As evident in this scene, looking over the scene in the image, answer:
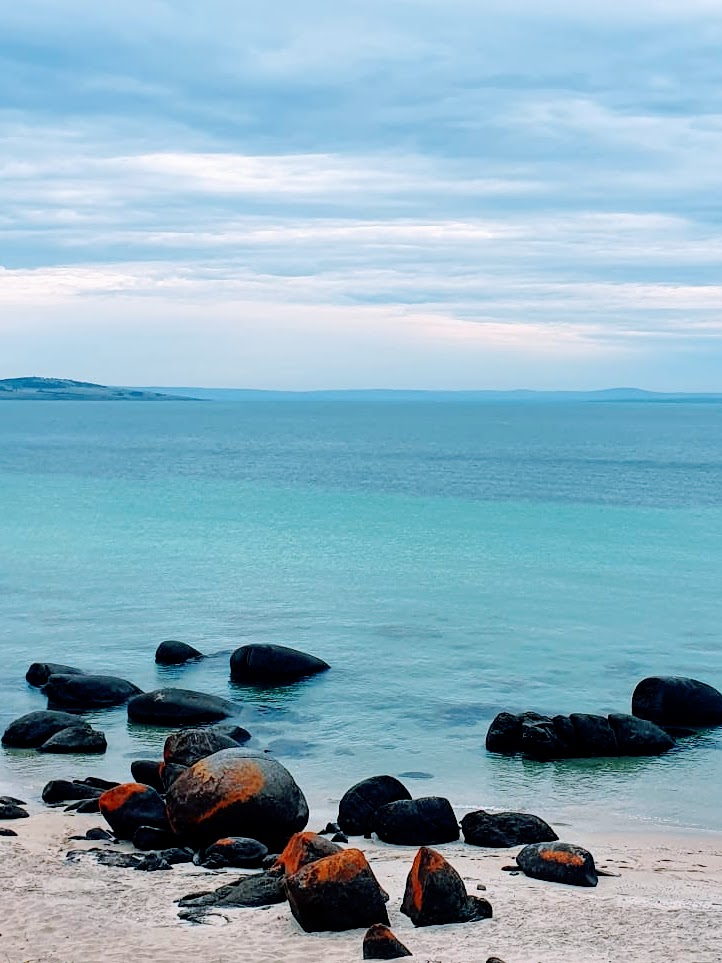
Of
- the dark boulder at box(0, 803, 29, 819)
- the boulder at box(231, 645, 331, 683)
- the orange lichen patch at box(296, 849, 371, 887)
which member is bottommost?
the dark boulder at box(0, 803, 29, 819)

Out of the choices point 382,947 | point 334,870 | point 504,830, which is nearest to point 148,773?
point 504,830

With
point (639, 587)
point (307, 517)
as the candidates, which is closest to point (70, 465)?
point (307, 517)

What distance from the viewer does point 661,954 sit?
39.9 ft

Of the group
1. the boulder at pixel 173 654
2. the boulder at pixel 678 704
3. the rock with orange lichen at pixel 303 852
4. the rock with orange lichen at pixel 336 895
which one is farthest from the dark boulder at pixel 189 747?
the boulder at pixel 173 654

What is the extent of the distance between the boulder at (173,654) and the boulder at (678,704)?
10.9m

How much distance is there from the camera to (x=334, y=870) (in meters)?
13.0

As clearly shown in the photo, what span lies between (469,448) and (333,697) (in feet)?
334

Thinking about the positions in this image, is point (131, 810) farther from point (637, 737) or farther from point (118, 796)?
point (637, 737)

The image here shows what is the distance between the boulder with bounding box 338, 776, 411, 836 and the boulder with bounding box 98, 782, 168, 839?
2620mm

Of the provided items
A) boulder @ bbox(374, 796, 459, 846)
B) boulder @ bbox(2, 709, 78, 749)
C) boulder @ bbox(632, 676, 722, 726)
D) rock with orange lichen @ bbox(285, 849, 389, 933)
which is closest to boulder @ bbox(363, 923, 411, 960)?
rock with orange lichen @ bbox(285, 849, 389, 933)

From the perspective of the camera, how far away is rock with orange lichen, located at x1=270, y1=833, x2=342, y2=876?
14164mm

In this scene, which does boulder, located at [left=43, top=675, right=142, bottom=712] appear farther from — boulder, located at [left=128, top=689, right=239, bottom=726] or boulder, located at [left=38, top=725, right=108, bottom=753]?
boulder, located at [left=38, top=725, right=108, bottom=753]

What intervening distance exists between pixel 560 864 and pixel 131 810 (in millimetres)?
6075

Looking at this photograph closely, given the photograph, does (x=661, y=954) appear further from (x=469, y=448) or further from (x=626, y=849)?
(x=469, y=448)
